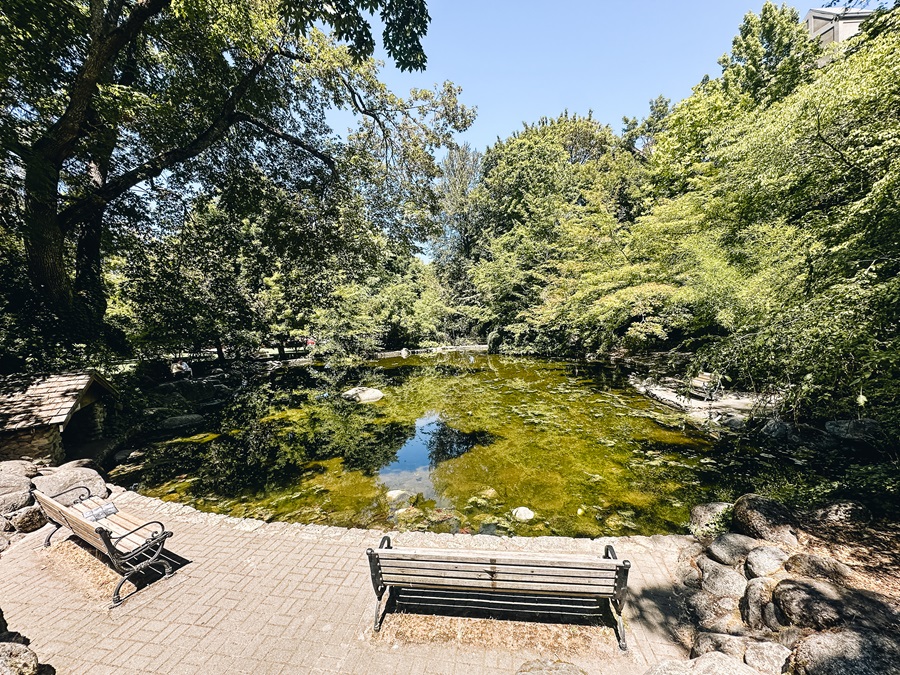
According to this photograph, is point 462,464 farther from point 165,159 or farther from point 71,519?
point 165,159

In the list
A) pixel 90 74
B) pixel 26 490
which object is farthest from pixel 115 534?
pixel 90 74

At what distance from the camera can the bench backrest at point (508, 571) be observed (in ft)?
10.1

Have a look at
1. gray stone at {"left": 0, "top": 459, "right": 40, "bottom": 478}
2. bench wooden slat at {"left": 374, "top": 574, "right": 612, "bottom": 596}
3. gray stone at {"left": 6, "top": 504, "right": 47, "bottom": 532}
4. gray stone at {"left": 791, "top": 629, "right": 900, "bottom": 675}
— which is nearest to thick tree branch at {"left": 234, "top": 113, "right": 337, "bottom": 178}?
gray stone at {"left": 0, "top": 459, "right": 40, "bottom": 478}

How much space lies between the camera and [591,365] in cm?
1911

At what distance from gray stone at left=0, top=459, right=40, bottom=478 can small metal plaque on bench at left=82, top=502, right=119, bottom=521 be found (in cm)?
300

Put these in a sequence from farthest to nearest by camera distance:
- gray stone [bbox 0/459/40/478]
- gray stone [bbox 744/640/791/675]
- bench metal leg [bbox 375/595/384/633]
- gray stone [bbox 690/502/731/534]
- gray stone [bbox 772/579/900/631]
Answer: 1. gray stone [bbox 0/459/40/478]
2. gray stone [bbox 690/502/731/534]
3. bench metal leg [bbox 375/595/384/633]
4. gray stone [bbox 772/579/900/631]
5. gray stone [bbox 744/640/791/675]

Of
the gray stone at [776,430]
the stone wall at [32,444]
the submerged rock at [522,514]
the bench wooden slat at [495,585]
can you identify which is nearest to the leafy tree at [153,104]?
the stone wall at [32,444]

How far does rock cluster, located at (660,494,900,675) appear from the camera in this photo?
2328 millimetres

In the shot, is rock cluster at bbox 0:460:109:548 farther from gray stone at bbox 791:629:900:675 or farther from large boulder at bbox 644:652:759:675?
gray stone at bbox 791:629:900:675

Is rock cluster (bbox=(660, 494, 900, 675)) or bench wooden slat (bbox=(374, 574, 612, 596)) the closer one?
rock cluster (bbox=(660, 494, 900, 675))

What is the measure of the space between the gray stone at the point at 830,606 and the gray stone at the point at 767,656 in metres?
0.43

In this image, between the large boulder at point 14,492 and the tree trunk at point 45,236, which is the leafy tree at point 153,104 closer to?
the tree trunk at point 45,236

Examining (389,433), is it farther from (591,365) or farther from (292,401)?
(591,365)

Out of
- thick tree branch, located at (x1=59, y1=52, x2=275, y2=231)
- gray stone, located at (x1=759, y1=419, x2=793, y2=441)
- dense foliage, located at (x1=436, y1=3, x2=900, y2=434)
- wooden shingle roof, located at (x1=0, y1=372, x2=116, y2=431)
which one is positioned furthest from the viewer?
gray stone, located at (x1=759, y1=419, x2=793, y2=441)
